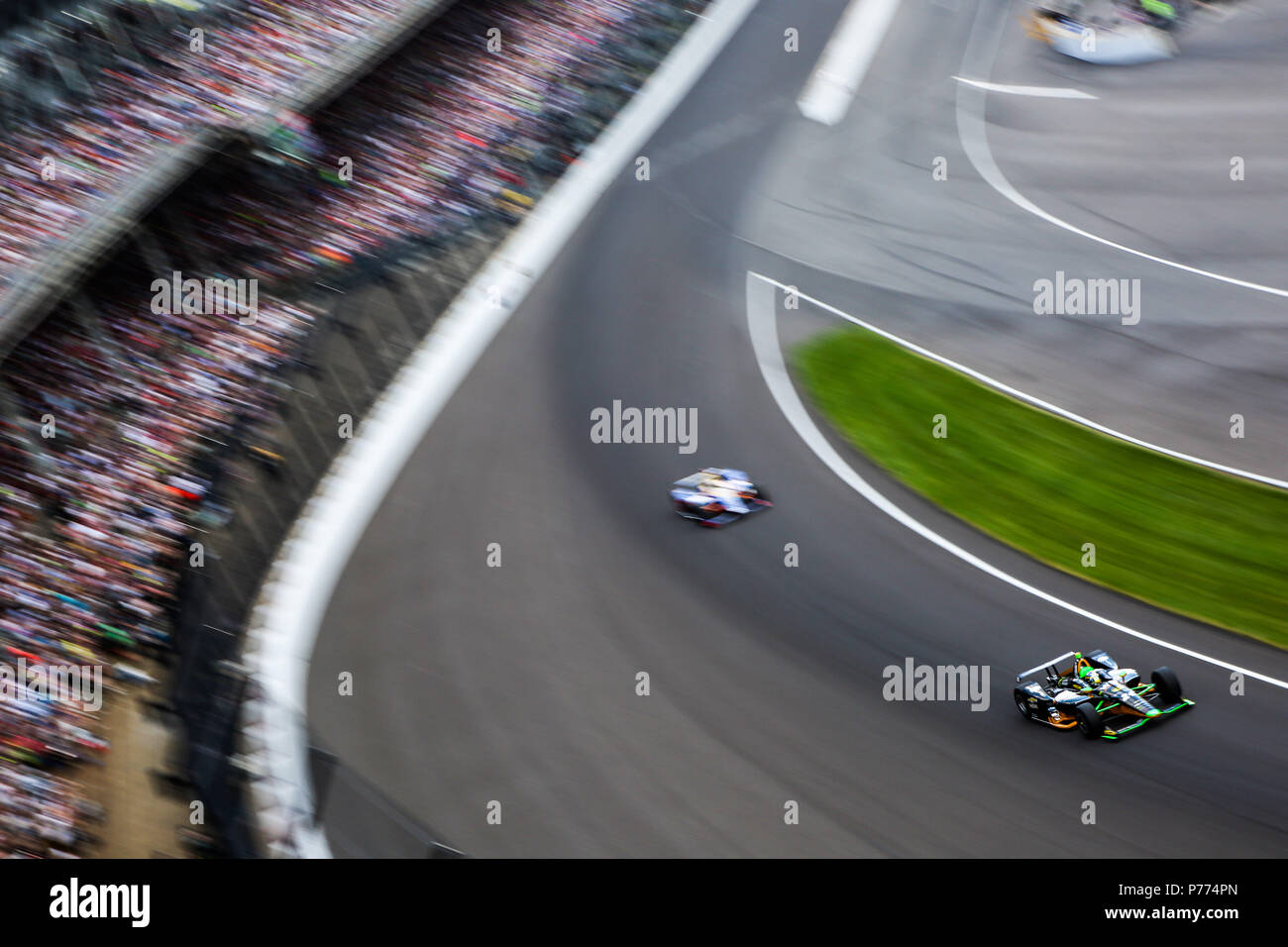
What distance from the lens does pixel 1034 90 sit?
24.5m

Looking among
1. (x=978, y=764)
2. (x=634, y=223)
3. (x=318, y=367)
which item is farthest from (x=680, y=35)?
(x=978, y=764)

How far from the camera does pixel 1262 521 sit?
47.8ft

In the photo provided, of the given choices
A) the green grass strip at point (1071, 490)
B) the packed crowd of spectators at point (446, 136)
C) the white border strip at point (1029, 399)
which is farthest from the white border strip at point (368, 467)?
the green grass strip at point (1071, 490)

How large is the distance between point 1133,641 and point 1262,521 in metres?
2.80

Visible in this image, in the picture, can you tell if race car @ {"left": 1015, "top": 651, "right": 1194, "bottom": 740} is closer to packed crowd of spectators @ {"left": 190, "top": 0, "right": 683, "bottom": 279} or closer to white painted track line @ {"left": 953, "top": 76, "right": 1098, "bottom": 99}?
packed crowd of spectators @ {"left": 190, "top": 0, "right": 683, "bottom": 279}

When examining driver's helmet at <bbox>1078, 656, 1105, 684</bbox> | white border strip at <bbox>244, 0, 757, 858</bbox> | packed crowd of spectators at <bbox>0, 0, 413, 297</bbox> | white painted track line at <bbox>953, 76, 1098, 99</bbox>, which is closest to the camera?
white border strip at <bbox>244, 0, 757, 858</bbox>

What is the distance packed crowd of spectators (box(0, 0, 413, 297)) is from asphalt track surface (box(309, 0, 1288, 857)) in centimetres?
577

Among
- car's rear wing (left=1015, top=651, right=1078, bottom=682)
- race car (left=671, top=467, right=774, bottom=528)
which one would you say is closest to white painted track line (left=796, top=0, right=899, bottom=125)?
race car (left=671, top=467, right=774, bottom=528)

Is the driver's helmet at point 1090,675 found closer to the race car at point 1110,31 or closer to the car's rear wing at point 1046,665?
the car's rear wing at point 1046,665

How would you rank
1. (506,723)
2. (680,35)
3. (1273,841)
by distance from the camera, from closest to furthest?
(1273,841) < (506,723) < (680,35)

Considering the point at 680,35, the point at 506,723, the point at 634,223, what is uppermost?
the point at 680,35

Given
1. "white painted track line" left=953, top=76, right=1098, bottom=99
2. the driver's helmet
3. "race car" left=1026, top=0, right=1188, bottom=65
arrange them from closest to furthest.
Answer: the driver's helmet, "white painted track line" left=953, top=76, right=1098, bottom=99, "race car" left=1026, top=0, right=1188, bottom=65

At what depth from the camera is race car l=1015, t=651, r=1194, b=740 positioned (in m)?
12.0

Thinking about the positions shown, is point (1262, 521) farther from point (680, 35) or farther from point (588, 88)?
point (680, 35)
